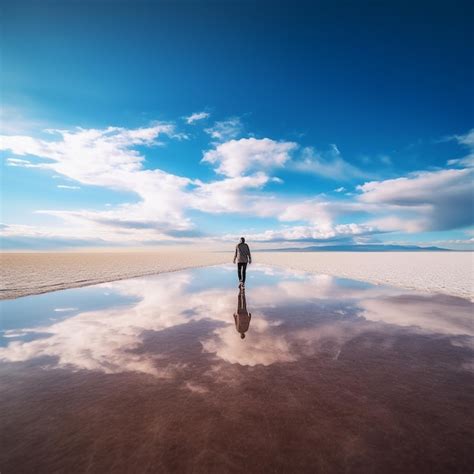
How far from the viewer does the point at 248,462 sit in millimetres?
2633

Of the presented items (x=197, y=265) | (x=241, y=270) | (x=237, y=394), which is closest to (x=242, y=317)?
(x=237, y=394)

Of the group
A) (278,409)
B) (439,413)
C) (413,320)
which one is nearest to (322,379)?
(278,409)

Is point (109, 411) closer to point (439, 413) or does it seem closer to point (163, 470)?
point (163, 470)

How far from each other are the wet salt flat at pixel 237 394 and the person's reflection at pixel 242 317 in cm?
8

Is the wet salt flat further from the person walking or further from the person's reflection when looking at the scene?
the person walking

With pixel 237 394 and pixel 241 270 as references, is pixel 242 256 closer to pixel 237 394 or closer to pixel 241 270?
pixel 241 270

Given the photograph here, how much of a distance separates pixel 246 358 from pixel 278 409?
1.64m

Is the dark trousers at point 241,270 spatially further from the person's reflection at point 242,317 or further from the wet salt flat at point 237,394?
the wet salt flat at point 237,394

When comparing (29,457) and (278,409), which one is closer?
(29,457)

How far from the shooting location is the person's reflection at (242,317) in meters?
6.86

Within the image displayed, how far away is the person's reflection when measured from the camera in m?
6.86

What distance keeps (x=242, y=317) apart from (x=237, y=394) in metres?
4.23

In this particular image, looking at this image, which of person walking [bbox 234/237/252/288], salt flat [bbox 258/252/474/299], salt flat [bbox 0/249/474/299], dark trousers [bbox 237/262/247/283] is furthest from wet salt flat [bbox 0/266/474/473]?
salt flat [bbox 258/252/474/299]

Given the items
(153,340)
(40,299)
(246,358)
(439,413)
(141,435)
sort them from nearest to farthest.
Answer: (141,435) < (439,413) < (246,358) < (153,340) < (40,299)
